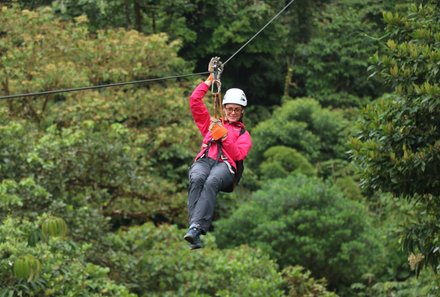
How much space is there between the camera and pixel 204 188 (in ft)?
22.1

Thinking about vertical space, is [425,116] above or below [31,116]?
below

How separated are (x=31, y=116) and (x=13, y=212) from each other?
166 inches

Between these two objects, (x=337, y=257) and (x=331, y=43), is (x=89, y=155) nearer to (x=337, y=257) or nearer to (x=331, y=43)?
(x=337, y=257)

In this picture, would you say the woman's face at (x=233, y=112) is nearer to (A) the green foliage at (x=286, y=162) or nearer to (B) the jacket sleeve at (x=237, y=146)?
(B) the jacket sleeve at (x=237, y=146)

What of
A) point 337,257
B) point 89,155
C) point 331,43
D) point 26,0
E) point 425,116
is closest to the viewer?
point 425,116

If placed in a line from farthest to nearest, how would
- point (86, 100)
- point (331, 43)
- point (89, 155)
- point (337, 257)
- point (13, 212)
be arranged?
point (331, 43) < point (337, 257) < point (86, 100) < point (89, 155) < point (13, 212)

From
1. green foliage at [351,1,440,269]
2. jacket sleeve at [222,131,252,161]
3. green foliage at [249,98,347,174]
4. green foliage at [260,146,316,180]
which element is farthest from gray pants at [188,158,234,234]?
green foliage at [249,98,347,174]

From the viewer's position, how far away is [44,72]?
53.7 ft

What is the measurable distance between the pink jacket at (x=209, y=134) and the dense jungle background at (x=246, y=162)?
2289 mm

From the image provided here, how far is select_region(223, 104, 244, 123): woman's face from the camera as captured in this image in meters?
6.93

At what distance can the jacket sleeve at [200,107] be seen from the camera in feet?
22.2

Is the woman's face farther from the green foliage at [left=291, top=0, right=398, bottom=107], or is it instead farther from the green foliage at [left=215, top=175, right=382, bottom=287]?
the green foliage at [left=291, top=0, right=398, bottom=107]

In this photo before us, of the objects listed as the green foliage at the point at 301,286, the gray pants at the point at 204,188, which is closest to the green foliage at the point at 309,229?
the green foliage at the point at 301,286

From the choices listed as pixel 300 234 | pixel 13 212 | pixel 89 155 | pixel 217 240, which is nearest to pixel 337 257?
pixel 300 234
